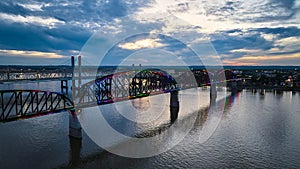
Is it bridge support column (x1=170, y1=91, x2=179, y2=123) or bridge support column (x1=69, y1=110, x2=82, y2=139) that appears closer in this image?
bridge support column (x1=69, y1=110, x2=82, y2=139)

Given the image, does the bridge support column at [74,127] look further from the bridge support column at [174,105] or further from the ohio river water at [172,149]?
the bridge support column at [174,105]

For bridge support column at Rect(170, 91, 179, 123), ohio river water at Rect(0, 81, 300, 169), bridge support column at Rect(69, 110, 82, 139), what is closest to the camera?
ohio river water at Rect(0, 81, 300, 169)

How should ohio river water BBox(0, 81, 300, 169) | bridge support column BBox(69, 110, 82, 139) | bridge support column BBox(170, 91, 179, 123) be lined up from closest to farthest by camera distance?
ohio river water BBox(0, 81, 300, 169) < bridge support column BBox(69, 110, 82, 139) < bridge support column BBox(170, 91, 179, 123)

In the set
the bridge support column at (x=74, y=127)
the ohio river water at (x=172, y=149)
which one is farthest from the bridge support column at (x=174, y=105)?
the bridge support column at (x=74, y=127)

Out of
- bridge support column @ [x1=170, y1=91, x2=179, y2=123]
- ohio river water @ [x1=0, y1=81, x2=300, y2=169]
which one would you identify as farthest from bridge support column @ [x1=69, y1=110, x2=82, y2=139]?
bridge support column @ [x1=170, y1=91, x2=179, y2=123]

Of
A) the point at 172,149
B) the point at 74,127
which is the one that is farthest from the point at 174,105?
the point at 74,127

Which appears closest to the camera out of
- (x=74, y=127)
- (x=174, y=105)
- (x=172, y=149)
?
(x=172, y=149)

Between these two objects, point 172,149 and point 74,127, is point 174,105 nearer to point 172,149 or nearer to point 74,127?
point 172,149


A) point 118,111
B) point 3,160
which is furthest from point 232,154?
point 118,111

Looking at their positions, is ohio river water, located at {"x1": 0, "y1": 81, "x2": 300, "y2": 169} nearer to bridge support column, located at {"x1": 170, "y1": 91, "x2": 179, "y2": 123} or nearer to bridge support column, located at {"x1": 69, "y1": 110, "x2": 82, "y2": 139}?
bridge support column, located at {"x1": 69, "y1": 110, "x2": 82, "y2": 139}

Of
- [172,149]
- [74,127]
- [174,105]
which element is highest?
[74,127]
